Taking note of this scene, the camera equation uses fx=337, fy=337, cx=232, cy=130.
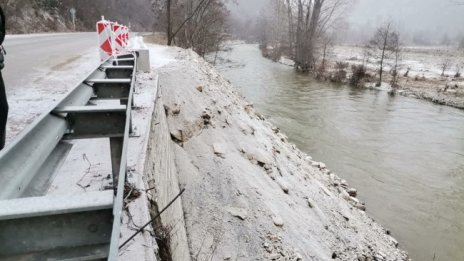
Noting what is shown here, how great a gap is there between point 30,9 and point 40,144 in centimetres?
3599

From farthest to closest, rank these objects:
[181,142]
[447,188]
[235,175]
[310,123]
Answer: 1. [310,123]
2. [447,188]
3. [181,142]
4. [235,175]

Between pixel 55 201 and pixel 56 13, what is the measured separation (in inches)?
1653

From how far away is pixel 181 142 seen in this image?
5738 millimetres

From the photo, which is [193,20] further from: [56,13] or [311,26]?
[56,13]

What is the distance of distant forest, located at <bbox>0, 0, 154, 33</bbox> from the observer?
28188 mm

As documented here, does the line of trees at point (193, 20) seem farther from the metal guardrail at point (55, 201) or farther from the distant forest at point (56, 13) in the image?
the metal guardrail at point (55, 201)

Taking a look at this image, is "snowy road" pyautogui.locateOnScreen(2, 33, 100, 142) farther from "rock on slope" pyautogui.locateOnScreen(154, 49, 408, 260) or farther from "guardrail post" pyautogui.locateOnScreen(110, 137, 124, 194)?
"rock on slope" pyautogui.locateOnScreen(154, 49, 408, 260)

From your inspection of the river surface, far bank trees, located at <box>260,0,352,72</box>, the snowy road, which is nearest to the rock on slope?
the river surface

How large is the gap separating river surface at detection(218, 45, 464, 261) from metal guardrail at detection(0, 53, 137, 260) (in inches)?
265

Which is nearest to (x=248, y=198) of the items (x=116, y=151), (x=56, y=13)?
(x=116, y=151)

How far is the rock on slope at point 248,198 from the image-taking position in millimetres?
4266

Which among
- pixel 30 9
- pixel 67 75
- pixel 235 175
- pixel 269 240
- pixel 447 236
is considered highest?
pixel 30 9

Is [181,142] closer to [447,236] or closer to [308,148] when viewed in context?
[447,236]

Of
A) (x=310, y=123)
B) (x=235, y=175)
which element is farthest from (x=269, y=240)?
(x=310, y=123)
